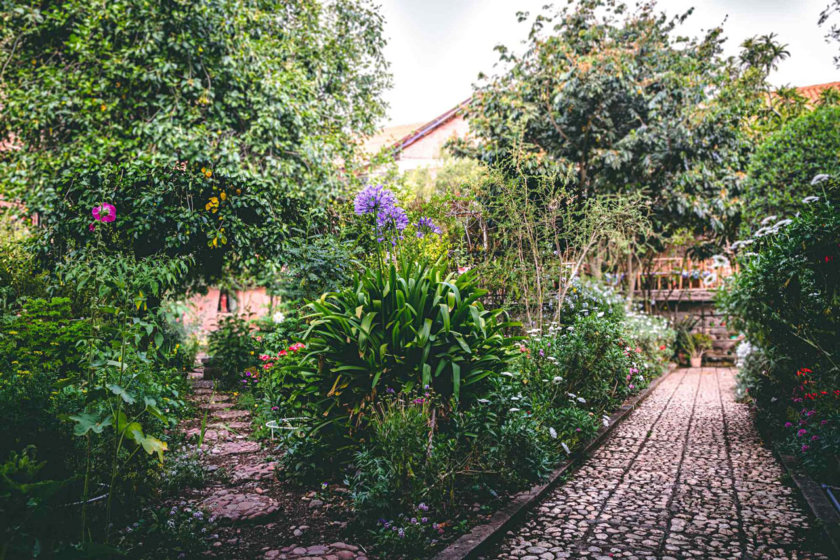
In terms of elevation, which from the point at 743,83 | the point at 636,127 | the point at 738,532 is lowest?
the point at 738,532

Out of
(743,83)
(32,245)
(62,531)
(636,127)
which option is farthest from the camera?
(743,83)

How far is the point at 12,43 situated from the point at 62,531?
8.54 meters

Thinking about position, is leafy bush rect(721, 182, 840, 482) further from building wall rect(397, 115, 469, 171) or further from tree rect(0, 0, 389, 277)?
building wall rect(397, 115, 469, 171)

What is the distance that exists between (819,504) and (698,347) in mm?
11740

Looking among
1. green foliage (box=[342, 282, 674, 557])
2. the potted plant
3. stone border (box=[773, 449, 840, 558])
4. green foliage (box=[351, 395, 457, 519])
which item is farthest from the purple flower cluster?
the potted plant

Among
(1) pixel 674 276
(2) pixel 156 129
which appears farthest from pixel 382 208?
(1) pixel 674 276

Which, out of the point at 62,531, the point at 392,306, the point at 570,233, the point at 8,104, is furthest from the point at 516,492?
the point at 8,104

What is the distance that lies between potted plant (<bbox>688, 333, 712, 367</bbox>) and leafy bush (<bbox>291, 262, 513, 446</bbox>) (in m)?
12.0

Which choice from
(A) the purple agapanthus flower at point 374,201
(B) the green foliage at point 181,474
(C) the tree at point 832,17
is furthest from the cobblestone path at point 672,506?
(C) the tree at point 832,17

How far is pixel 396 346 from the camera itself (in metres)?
3.34

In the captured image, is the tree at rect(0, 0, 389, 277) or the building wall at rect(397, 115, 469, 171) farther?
the building wall at rect(397, 115, 469, 171)

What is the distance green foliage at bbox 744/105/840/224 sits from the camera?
7.82 m

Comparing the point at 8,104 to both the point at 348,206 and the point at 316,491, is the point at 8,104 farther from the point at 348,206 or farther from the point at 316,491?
the point at 316,491

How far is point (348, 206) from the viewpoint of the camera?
662 centimetres
